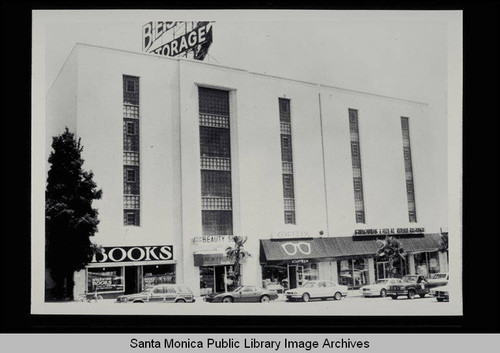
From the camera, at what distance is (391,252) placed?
51.2ft

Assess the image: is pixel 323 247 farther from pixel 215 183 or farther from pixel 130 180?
pixel 130 180

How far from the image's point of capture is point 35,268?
40.4 feet

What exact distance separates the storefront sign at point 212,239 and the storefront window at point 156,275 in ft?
4.28

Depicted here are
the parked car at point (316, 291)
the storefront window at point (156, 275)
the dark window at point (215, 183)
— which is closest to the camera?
the parked car at point (316, 291)

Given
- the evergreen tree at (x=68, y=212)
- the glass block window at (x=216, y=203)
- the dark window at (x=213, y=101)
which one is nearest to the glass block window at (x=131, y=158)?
the evergreen tree at (x=68, y=212)

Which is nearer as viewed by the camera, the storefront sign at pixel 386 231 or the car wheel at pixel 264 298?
the car wheel at pixel 264 298

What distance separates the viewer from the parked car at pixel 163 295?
13.5 m

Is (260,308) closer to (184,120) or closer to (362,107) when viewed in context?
(184,120)

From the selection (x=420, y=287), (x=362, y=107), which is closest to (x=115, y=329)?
(x=420, y=287)

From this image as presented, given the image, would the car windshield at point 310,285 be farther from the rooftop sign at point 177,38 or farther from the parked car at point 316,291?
the rooftop sign at point 177,38

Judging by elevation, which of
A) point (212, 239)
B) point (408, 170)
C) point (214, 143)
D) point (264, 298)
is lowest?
point (264, 298)

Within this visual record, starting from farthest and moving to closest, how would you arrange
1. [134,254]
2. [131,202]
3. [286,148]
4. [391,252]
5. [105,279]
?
1. [286,148]
2. [391,252]
3. [131,202]
4. [134,254]
5. [105,279]

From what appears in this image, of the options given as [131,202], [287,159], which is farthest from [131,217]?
[287,159]

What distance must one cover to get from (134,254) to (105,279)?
111 cm
